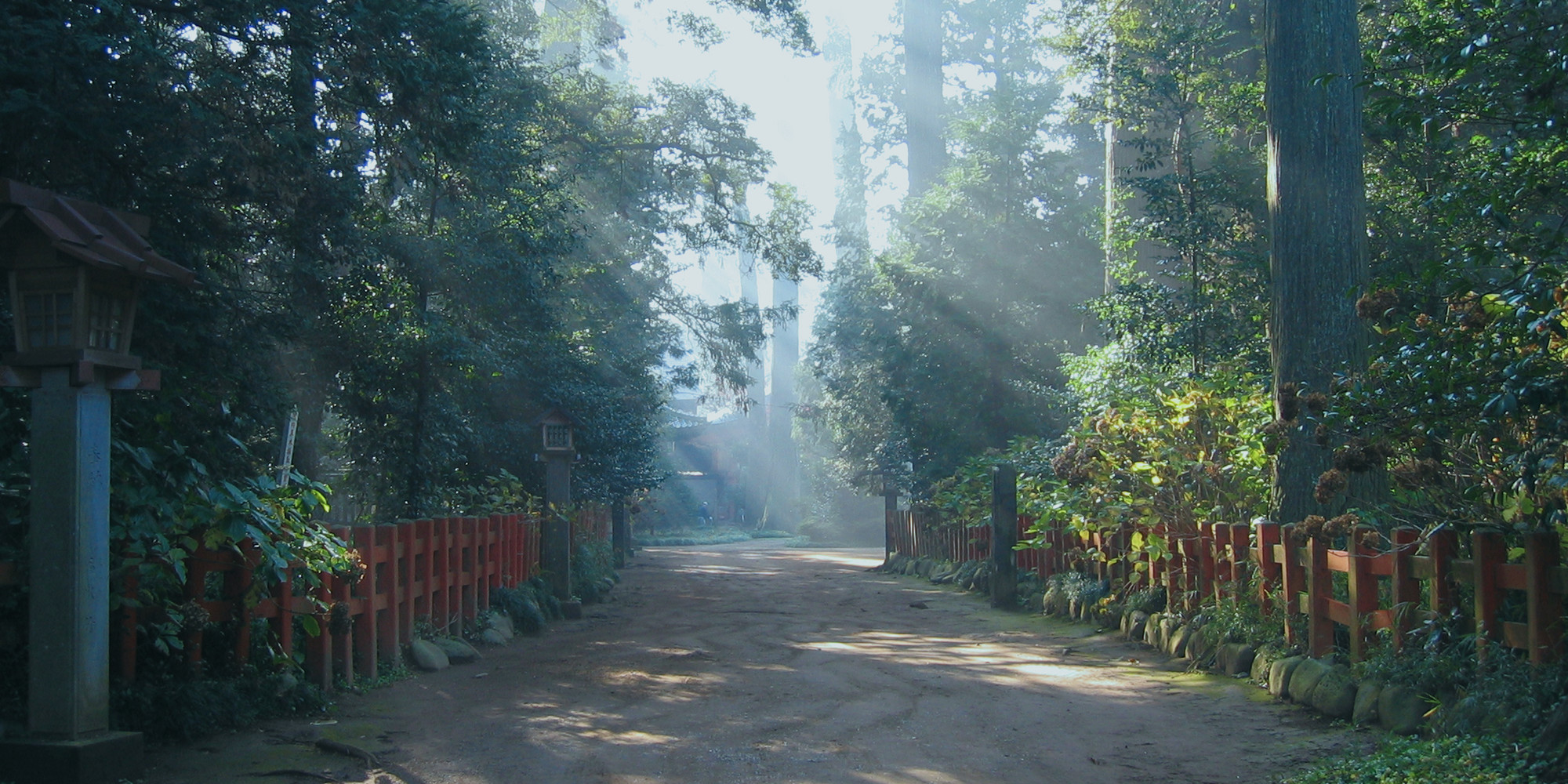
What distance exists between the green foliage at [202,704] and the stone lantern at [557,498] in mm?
7560

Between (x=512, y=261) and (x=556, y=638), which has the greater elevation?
(x=512, y=261)

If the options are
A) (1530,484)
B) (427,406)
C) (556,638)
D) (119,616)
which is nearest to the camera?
(1530,484)

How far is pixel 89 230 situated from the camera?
5.30 m

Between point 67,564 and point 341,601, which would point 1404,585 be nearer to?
point 341,601

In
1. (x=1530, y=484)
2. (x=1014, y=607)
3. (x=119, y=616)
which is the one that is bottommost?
(x=1014, y=607)

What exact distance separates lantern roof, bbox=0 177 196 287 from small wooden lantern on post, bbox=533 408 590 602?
30.3ft

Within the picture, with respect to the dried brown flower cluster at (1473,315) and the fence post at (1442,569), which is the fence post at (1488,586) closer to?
the fence post at (1442,569)

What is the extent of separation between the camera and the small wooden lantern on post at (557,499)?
14.6m

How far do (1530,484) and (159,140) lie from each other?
7513 mm

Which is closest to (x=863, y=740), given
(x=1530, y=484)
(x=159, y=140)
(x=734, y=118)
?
(x=1530, y=484)

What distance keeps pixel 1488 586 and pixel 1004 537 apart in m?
9.39

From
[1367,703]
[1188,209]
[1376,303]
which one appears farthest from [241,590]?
[1188,209]

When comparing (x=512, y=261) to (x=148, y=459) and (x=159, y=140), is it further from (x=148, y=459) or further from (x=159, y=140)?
(x=148, y=459)

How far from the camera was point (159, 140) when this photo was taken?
22.5ft
